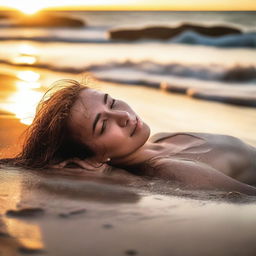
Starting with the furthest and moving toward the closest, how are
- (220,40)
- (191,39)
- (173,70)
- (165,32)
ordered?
(165,32)
(191,39)
(220,40)
(173,70)

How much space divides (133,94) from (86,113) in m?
3.24

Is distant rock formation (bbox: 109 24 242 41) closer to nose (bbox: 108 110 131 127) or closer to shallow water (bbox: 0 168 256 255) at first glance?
nose (bbox: 108 110 131 127)

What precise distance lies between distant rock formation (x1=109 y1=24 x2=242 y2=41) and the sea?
1.04 ft

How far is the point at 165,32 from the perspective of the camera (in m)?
14.5

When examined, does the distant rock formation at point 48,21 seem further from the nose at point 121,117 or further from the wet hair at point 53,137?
the nose at point 121,117

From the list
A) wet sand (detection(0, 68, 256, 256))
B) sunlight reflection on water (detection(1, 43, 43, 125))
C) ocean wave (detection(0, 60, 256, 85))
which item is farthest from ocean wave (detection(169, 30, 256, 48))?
wet sand (detection(0, 68, 256, 256))

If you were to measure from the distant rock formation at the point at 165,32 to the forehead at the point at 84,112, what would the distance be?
34.3 feet

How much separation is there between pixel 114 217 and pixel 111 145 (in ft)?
2.77

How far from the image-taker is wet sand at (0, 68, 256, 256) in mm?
1545

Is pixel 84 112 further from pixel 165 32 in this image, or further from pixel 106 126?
pixel 165 32

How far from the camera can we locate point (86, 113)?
2.62 metres

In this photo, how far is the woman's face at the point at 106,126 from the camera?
2594mm

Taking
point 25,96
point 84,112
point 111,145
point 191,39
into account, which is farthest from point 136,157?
point 191,39

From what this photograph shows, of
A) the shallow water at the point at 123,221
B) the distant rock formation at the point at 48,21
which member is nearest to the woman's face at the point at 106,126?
the shallow water at the point at 123,221
